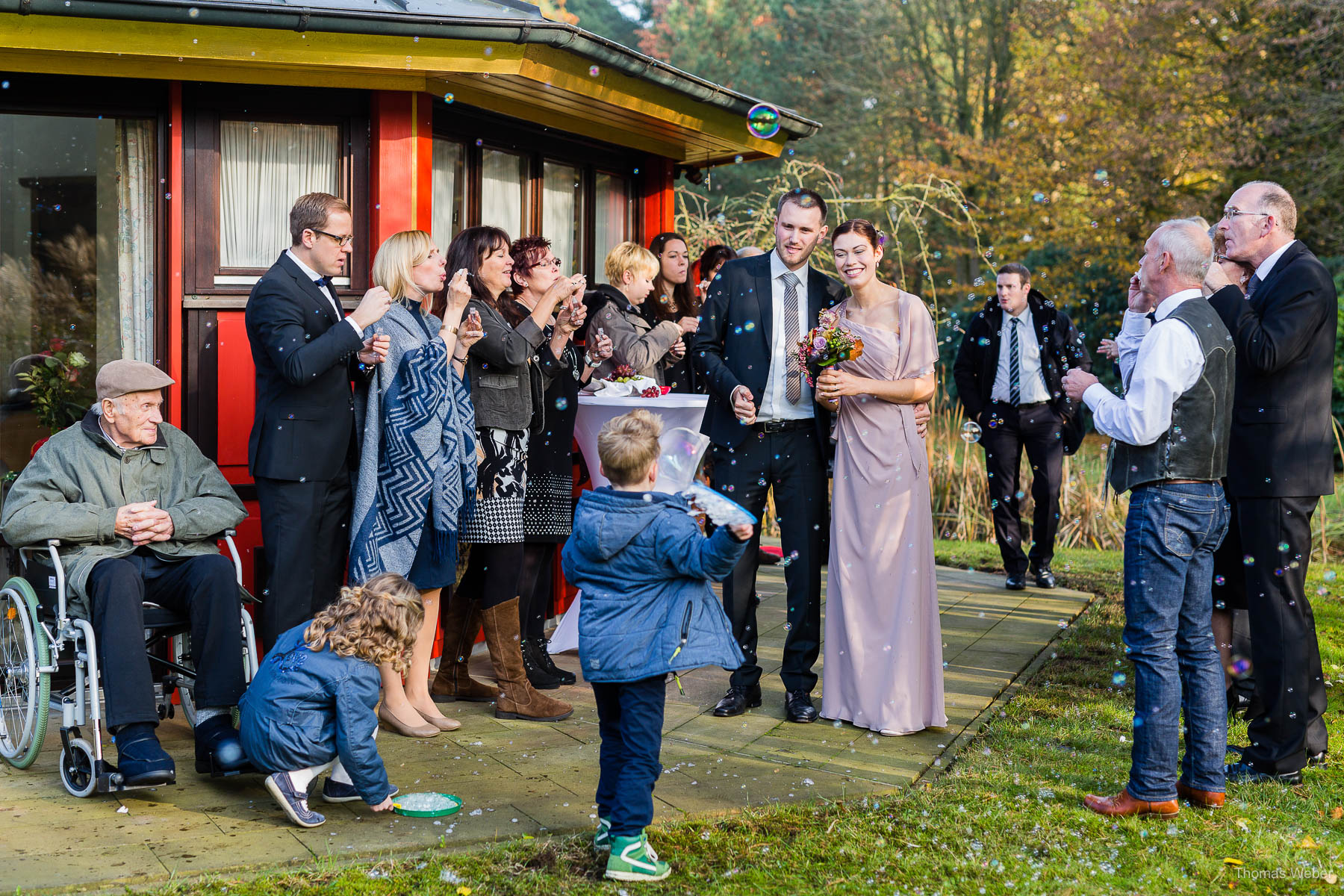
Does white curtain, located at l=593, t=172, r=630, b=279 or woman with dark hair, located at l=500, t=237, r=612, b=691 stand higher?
white curtain, located at l=593, t=172, r=630, b=279

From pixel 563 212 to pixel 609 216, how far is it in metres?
0.51

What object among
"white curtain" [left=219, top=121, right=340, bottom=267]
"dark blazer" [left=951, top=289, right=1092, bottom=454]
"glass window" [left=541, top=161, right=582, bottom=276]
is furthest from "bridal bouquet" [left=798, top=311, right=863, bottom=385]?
"dark blazer" [left=951, top=289, right=1092, bottom=454]

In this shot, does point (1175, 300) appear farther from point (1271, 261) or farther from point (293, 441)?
point (293, 441)

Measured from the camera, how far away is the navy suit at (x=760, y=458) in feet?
17.6

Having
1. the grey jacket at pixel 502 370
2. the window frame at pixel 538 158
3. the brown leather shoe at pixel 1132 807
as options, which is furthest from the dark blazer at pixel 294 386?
the brown leather shoe at pixel 1132 807

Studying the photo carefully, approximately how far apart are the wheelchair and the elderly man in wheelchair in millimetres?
65

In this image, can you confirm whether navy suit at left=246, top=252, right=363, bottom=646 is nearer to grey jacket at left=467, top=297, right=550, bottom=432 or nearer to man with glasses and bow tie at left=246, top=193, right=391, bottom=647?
man with glasses and bow tie at left=246, top=193, right=391, bottom=647

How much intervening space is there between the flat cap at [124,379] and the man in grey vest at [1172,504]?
3.40 metres

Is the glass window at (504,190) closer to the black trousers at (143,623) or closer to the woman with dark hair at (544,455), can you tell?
the woman with dark hair at (544,455)

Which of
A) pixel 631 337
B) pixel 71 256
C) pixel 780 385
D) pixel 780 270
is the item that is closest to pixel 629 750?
pixel 780 385

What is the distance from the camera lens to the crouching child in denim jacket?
4008 millimetres

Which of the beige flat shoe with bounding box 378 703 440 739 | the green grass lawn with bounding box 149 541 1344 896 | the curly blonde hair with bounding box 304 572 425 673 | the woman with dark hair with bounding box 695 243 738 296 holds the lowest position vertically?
the green grass lawn with bounding box 149 541 1344 896

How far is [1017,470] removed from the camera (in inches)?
340

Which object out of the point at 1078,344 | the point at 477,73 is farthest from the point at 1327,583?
the point at 477,73
